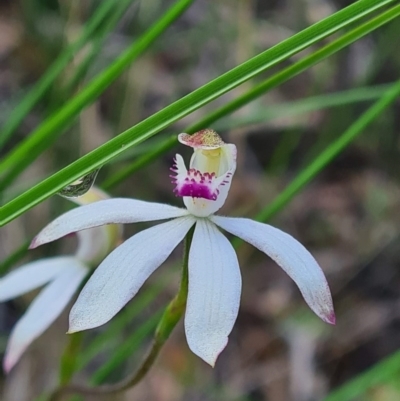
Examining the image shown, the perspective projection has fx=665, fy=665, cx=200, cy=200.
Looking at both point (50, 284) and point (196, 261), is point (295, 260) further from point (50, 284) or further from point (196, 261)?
point (50, 284)

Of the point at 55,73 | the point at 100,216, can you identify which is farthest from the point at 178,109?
the point at 55,73

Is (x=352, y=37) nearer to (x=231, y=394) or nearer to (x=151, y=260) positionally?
(x=151, y=260)

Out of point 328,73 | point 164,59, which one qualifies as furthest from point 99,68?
point 328,73

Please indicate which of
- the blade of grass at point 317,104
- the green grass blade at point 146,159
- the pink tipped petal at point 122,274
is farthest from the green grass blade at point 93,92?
the blade of grass at point 317,104

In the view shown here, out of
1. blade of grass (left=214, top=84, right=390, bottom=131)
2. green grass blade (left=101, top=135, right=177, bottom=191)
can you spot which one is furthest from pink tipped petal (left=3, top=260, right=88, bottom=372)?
blade of grass (left=214, top=84, right=390, bottom=131)

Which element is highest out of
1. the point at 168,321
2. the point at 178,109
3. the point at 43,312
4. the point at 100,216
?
the point at 178,109

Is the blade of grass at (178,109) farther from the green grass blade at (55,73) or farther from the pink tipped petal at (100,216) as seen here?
the green grass blade at (55,73)

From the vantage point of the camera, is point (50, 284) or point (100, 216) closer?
point (100, 216)
